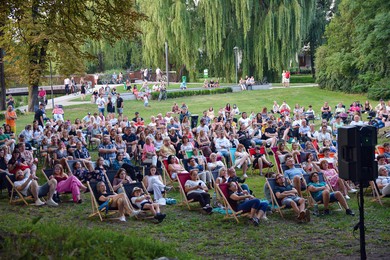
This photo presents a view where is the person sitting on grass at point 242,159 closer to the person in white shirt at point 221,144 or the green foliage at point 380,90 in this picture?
the person in white shirt at point 221,144

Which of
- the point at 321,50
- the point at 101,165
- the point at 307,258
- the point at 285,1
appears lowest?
the point at 307,258

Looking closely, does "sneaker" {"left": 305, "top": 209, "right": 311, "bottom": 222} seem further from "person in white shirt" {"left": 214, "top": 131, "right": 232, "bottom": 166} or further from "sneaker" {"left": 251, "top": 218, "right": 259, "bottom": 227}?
"person in white shirt" {"left": 214, "top": 131, "right": 232, "bottom": 166}

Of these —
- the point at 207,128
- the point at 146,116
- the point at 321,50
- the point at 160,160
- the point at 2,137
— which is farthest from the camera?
the point at 321,50

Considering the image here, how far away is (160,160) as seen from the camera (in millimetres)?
15578

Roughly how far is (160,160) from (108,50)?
111 feet

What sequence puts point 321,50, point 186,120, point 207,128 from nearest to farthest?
point 207,128 → point 186,120 → point 321,50

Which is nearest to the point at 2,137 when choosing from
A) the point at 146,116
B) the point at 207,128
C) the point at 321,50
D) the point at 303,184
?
the point at 207,128

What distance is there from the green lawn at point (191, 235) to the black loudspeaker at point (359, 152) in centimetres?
124

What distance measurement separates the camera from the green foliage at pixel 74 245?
287 inches

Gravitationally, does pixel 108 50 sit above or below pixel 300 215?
above

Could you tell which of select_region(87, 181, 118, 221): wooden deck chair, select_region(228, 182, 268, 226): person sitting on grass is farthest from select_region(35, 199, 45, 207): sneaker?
select_region(228, 182, 268, 226): person sitting on grass

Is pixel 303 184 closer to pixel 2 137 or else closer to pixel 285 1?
pixel 2 137

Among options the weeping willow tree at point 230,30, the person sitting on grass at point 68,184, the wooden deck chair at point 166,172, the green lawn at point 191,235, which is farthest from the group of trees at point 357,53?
the person sitting on grass at point 68,184

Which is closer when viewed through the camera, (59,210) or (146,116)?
(59,210)
